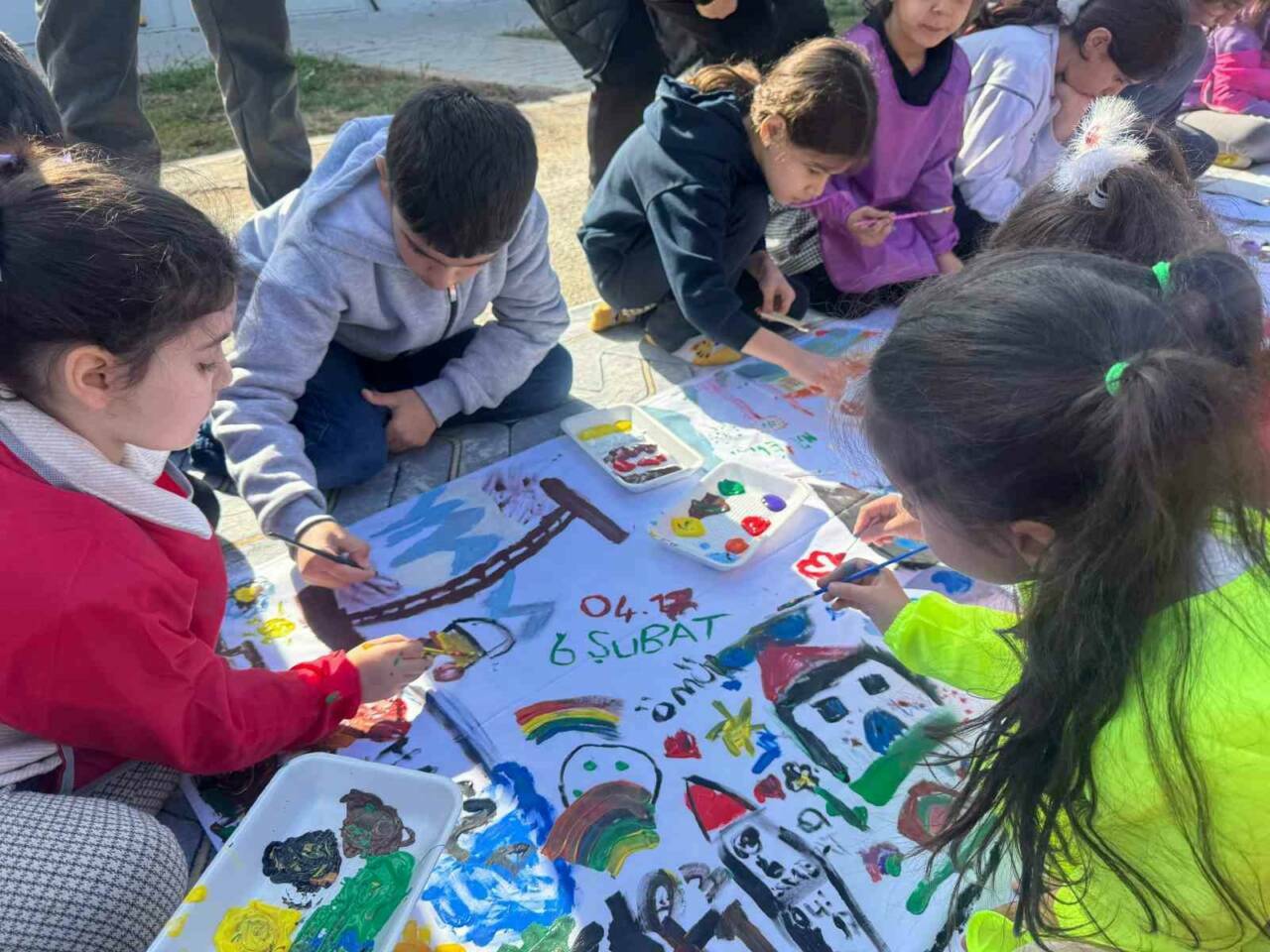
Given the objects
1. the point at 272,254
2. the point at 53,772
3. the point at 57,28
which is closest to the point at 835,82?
the point at 272,254

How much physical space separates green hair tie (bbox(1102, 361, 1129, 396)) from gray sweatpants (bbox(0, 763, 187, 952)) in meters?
0.97

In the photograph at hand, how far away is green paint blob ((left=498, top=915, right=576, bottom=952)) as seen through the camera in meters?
1.04

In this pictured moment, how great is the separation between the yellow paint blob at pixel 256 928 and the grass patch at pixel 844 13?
7.04 m

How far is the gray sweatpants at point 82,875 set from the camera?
0.90m

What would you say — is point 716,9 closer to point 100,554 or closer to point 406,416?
point 406,416

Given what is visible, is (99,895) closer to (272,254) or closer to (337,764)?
(337,764)

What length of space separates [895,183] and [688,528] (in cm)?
120

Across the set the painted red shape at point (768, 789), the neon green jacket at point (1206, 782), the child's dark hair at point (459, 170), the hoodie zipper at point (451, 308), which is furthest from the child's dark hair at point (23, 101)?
the neon green jacket at point (1206, 782)

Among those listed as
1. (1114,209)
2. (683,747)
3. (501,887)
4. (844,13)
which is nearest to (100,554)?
(501,887)

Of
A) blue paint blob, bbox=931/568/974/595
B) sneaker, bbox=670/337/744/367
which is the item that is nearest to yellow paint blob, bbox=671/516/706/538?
blue paint blob, bbox=931/568/974/595

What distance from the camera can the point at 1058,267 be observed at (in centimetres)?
84

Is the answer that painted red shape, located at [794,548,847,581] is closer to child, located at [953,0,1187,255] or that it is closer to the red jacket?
the red jacket

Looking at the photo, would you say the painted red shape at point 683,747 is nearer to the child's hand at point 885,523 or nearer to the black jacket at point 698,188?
the child's hand at point 885,523

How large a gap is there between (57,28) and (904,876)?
2.41 meters
